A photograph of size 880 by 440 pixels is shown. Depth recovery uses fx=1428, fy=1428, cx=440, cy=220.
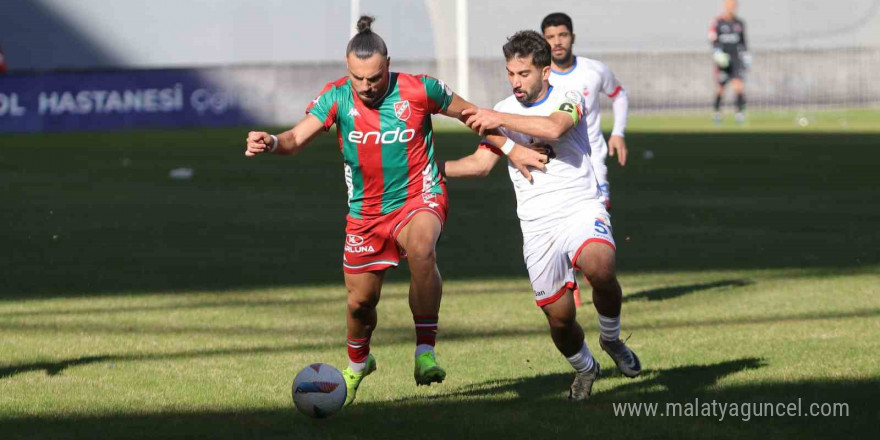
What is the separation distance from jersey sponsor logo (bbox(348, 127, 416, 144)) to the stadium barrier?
972 inches

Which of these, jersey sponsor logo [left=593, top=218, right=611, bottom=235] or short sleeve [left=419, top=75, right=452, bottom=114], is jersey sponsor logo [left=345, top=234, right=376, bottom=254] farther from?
jersey sponsor logo [left=593, top=218, right=611, bottom=235]

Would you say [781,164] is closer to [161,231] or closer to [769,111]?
[161,231]

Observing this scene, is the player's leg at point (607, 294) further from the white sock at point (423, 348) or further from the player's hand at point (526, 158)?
the white sock at point (423, 348)

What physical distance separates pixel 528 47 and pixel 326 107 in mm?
1089

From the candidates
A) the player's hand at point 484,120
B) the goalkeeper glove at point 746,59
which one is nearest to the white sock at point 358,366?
the player's hand at point 484,120

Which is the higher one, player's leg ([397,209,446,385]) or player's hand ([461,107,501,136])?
player's hand ([461,107,501,136])

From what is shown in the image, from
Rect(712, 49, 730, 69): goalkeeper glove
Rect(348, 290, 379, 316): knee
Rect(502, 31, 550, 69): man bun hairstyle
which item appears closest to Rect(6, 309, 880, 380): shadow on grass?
Rect(348, 290, 379, 316): knee

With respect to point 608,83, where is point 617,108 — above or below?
below

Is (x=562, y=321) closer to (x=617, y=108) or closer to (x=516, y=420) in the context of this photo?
(x=516, y=420)

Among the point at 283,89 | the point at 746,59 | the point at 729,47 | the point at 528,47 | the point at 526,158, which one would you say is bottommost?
the point at 283,89

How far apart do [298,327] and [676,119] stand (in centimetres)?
2802

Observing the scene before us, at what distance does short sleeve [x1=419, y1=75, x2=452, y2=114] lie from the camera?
7445 mm

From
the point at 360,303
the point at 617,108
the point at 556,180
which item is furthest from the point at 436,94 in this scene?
the point at 617,108

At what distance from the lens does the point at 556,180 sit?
24.2 ft
